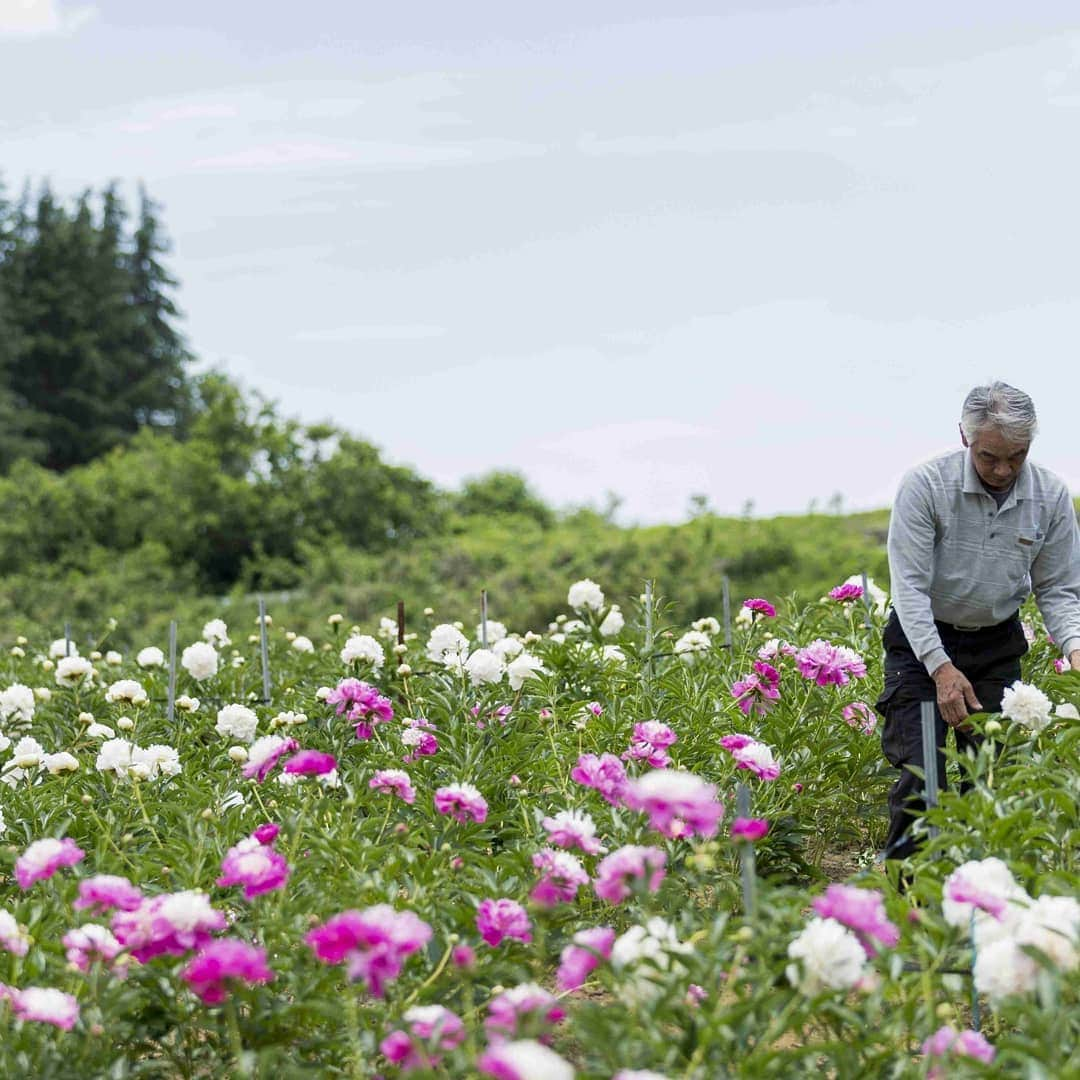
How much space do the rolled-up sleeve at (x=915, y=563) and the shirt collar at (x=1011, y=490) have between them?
0.33 feet

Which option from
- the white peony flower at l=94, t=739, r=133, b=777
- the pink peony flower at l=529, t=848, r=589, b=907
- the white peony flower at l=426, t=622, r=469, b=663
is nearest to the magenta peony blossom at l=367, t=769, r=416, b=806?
the pink peony flower at l=529, t=848, r=589, b=907

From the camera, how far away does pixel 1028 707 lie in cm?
322

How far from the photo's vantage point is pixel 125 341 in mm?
34469

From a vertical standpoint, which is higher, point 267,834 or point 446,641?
point 446,641

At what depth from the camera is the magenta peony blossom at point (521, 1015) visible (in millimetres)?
2023

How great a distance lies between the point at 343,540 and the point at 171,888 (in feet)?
48.8

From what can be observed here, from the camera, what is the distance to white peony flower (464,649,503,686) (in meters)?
4.29

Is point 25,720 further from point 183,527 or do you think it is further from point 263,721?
point 183,527

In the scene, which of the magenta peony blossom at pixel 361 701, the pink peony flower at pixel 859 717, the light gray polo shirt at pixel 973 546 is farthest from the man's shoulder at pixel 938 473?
the magenta peony blossom at pixel 361 701

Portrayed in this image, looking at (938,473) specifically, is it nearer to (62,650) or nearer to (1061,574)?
(1061,574)

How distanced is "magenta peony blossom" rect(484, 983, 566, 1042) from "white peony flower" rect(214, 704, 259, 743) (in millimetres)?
2303

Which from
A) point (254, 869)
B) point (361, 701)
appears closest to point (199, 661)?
point (361, 701)

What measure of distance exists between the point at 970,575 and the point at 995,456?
1.13 feet

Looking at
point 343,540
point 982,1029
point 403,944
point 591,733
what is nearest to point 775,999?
point 403,944
